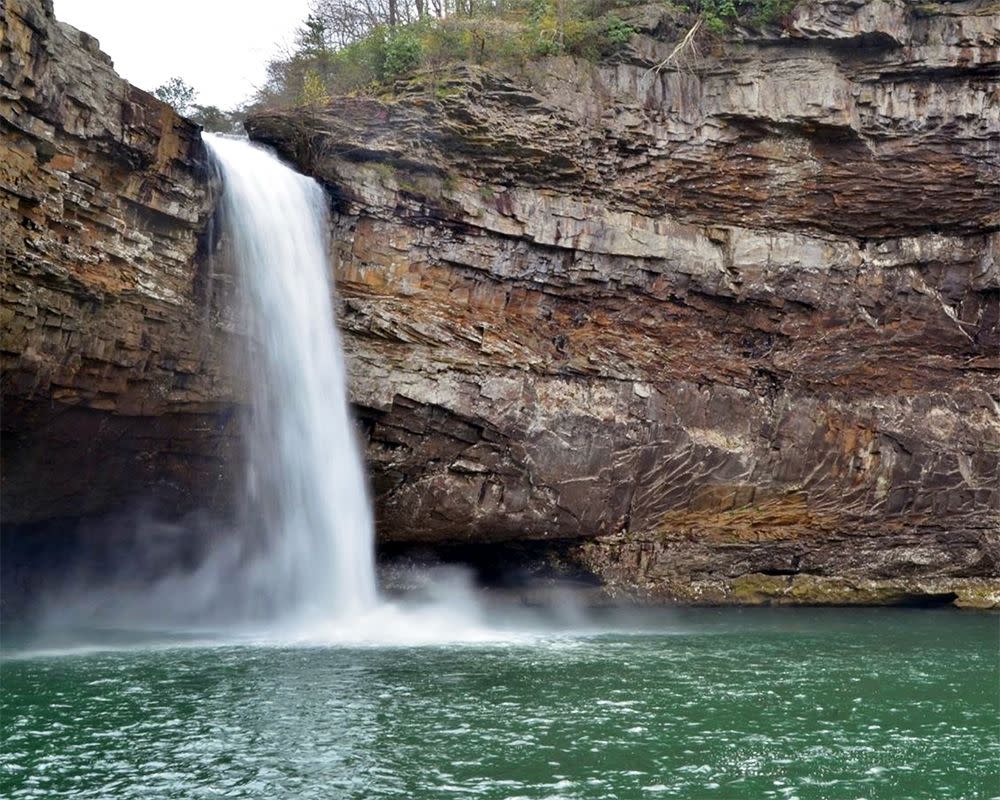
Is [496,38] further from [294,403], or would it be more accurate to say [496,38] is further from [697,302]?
[294,403]

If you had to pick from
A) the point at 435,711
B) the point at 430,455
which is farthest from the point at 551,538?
the point at 435,711

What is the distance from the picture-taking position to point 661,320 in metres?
22.5

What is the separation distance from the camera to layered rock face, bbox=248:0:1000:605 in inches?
802

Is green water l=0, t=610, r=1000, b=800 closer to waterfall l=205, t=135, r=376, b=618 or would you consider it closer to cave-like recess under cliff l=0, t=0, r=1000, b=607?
waterfall l=205, t=135, r=376, b=618

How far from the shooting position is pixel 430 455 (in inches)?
805

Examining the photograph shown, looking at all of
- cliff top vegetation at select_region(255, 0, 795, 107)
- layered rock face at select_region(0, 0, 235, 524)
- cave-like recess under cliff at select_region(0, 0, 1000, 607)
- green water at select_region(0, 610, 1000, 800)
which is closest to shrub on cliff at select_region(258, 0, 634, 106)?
cliff top vegetation at select_region(255, 0, 795, 107)

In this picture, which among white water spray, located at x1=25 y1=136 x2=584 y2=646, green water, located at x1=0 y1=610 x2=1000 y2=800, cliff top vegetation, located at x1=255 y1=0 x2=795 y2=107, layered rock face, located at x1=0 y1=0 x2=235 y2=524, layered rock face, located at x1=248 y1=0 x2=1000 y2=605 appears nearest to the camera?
green water, located at x1=0 y1=610 x2=1000 y2=800

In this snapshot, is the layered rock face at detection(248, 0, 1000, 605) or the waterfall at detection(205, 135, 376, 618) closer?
the waterfall at detection(205, 135, 376, 618)

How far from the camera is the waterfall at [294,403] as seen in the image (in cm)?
1853

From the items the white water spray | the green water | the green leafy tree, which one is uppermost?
the green leafy tree

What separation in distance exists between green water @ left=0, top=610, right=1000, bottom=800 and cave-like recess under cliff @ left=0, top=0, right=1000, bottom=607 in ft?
16.4

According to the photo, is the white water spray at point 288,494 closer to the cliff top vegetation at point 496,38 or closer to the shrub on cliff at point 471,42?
the cliff top vegetation at point 496,38

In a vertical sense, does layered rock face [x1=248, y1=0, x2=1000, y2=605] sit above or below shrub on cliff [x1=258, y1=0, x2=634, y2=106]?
below

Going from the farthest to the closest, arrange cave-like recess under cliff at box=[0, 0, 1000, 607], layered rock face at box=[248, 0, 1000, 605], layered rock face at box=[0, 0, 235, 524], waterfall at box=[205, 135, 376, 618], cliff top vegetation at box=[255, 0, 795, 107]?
cliff top vegetation at box=[255, 0, 795, 107] < layered rock face at box=[248, 0, 1000, 605] < cave-like recess under cliff at box=[0, 0, 1000, 607] < waterfall at box=[205, 135, 376, 618] < layered rock face at box=[0, 0, 235, 524]
